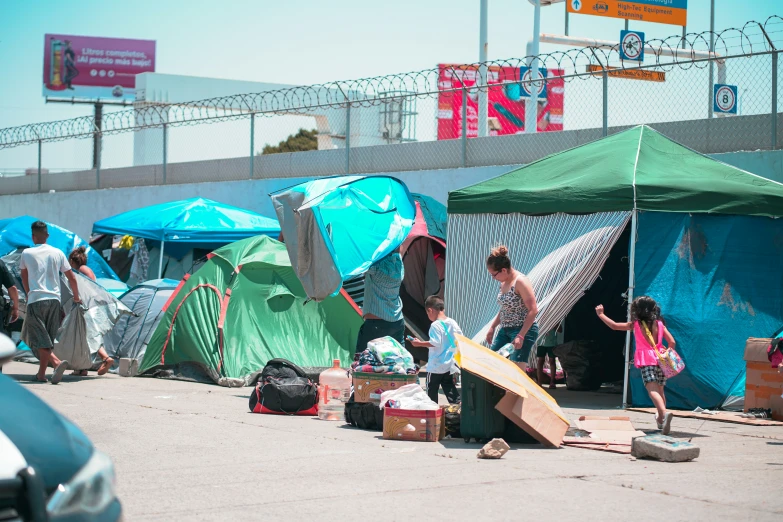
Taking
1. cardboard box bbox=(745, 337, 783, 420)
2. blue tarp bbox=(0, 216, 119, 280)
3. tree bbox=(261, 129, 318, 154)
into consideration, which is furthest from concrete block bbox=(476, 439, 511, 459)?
tree bbox=(261, 129, 318, 154)

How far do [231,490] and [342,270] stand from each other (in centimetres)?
479

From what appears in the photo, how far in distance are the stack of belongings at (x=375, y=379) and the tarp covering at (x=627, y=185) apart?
2.78 meters

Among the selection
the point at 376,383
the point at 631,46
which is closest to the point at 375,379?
the point at 376,383

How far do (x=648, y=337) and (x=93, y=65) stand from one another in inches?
2592

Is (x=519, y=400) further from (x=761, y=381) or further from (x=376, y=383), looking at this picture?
(x=761, y=381)

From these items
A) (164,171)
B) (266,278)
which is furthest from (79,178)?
(266,278)

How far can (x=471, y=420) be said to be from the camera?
25.8ft

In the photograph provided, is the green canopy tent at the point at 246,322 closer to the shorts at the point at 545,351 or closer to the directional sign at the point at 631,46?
the shorts at the point at 545,351

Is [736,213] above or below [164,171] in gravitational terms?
below

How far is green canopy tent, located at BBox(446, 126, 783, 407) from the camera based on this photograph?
33.5 feet

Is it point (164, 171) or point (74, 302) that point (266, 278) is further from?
point (164, 171)

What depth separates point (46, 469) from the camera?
3309 millimetres


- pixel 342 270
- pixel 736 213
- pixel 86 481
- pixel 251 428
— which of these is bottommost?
pixel 251 428

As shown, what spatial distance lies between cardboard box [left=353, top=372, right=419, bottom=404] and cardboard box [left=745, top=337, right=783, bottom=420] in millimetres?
3444
